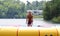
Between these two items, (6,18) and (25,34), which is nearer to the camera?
(25,34)

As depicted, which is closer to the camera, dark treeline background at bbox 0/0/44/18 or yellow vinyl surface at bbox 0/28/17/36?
yellow vinyl surface at bbox 0/28/17/36

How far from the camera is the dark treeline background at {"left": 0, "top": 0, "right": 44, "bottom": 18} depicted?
5.02 meters

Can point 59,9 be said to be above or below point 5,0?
below

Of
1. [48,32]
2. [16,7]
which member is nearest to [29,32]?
[48,32]

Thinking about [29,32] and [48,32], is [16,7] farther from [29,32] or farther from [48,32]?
[48,32]

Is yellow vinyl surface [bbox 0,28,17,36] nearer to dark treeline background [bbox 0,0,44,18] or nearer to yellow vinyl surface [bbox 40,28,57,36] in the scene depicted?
yellow vinyl surface [bbox 40,28,57,36]

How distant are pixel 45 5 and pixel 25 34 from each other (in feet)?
8.03

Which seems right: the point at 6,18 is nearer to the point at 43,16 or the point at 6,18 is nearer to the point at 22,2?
the point at 22,2

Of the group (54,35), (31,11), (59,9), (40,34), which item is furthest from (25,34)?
(59,9)

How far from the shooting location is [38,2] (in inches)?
198

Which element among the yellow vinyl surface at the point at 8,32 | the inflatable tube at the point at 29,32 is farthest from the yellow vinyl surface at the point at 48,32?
the yellow vinyl surface at the point at 8,32

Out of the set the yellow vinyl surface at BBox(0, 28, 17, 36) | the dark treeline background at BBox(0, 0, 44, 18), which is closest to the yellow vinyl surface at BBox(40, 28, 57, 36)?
the yellow vinyl surface at BBox(0, 28, 17, 36)

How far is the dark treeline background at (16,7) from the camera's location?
5.02m

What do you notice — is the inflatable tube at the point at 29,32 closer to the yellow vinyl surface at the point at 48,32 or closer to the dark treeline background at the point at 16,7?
the yellow vinyl surface at the point at 48,32
